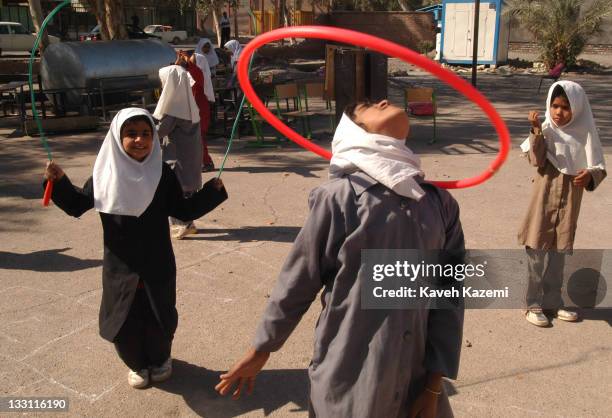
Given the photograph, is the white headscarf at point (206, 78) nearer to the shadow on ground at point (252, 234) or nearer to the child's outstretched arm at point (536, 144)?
the shadow on ground at point (252, 234)

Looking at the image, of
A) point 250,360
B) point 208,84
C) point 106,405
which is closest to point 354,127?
point 250,360

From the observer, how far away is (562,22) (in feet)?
81.1

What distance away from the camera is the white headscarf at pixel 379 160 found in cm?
223

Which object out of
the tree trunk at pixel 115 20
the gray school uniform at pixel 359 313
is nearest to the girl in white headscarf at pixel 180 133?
the gray school uniform at pixel 359 313

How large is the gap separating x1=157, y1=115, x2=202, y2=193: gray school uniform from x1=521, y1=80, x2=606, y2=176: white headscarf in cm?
368

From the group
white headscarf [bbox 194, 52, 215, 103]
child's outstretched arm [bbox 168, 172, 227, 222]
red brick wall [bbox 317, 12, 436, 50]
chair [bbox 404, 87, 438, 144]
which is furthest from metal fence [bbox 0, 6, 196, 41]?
child's outstretched arm [bbox 168, 172, 227, 222]

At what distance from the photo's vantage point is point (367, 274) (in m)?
2.29

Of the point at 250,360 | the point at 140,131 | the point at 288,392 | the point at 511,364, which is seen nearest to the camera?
the point at 250,360

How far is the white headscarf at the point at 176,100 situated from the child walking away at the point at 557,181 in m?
3.55

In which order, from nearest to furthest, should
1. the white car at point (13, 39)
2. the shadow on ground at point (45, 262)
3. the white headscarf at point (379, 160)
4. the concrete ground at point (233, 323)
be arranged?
1. the white headscarf at point (379, 160)
2. the concrete ground at point (233, 323)
3. the shadow on ground at point (45, 262)
4. the white car at point (13, 39)

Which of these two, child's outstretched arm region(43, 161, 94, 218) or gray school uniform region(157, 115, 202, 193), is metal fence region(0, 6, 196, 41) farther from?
child's outstretched arm region(43, 161, 94, 218)

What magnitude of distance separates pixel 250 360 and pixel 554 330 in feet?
10.2

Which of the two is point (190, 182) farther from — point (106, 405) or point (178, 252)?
point (106, 405)

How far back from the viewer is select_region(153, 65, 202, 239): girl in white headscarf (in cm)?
682
